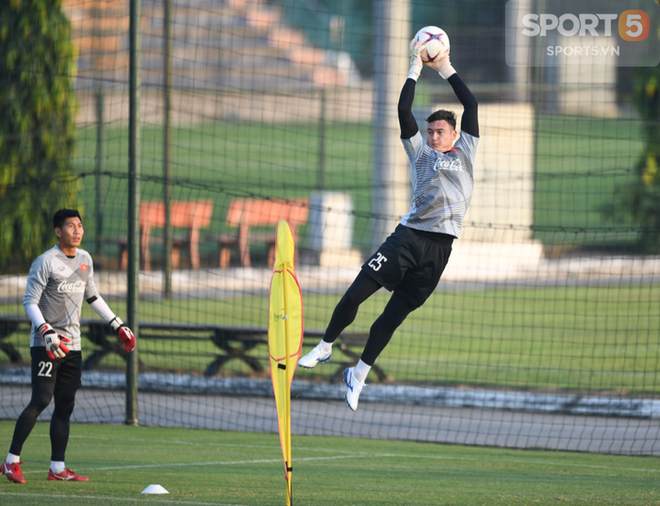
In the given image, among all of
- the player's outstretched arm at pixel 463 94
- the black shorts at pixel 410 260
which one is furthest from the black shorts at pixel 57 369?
the player's outstretched arm at pixel 463 94

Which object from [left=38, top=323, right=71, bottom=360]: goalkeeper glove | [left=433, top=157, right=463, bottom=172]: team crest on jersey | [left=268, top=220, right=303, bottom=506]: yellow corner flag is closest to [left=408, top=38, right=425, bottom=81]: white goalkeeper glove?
[left=433, top=157, right=463, bottom=172]: team crest on jersey

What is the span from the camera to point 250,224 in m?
25.5

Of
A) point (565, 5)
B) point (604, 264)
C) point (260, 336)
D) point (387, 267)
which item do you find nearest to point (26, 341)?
point (260, 336)

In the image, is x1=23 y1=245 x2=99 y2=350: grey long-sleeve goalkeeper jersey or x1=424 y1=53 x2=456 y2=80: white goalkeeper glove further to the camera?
x1=23 y1=245 x2=99 y2=350: grey long-sleeve goalkeeper jersey

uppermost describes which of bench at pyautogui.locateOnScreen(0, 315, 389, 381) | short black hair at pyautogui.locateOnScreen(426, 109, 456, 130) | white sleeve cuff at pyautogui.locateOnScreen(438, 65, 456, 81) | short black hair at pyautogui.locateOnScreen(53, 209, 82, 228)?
white sleeve cuff at pyautogui.locateOnScreen(438, 65, 456, 81)

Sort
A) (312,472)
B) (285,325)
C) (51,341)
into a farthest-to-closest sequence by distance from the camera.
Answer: (312,472) < (51,341) < (285,325)

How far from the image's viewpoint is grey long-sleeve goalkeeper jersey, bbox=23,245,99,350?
7.06 metres

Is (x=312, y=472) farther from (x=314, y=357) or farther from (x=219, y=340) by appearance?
(x=219, y=340)

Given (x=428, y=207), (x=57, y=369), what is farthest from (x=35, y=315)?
(x=428, y=207)

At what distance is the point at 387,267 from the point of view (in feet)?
20.3

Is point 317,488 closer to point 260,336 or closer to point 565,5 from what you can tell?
point 260,336

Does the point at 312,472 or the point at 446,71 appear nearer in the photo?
the point at 446,71

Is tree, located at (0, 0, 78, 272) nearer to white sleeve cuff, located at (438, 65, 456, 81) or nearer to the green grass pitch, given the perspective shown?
the green grass pitch

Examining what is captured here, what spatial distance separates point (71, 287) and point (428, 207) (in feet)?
9.60
